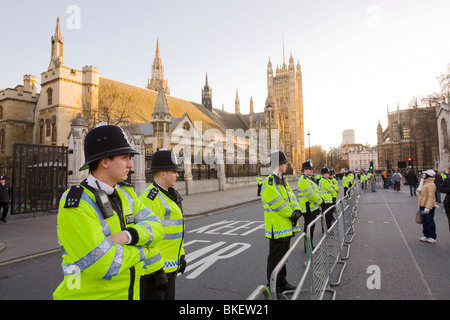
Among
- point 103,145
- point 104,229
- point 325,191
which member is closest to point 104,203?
point 104,229

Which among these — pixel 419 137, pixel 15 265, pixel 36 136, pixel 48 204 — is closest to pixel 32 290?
pixel 15 265

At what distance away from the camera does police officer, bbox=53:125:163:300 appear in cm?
166

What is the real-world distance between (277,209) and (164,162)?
204 cm

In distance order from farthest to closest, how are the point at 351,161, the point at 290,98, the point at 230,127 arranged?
the point at 351,161, the point at 290,98, the point at 230,127

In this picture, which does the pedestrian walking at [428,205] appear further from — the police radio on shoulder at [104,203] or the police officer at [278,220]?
the police radio on shoulder at [104,203]

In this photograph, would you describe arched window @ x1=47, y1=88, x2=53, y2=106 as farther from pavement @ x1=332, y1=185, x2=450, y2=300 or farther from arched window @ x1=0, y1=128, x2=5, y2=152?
pavement @ x1=332, y1=185, x2=450, y2=300

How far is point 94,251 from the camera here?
1.64 meters

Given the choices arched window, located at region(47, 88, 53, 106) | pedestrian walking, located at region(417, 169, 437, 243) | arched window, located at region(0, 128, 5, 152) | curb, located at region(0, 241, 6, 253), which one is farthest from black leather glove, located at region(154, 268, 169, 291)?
arched window, located at region(0, 128, 5, 152)

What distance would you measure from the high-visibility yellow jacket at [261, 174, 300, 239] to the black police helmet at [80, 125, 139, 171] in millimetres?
2922

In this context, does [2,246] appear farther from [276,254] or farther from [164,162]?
[276,254]

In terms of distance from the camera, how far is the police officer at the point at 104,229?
1659mm

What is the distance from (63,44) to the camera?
34.8m
